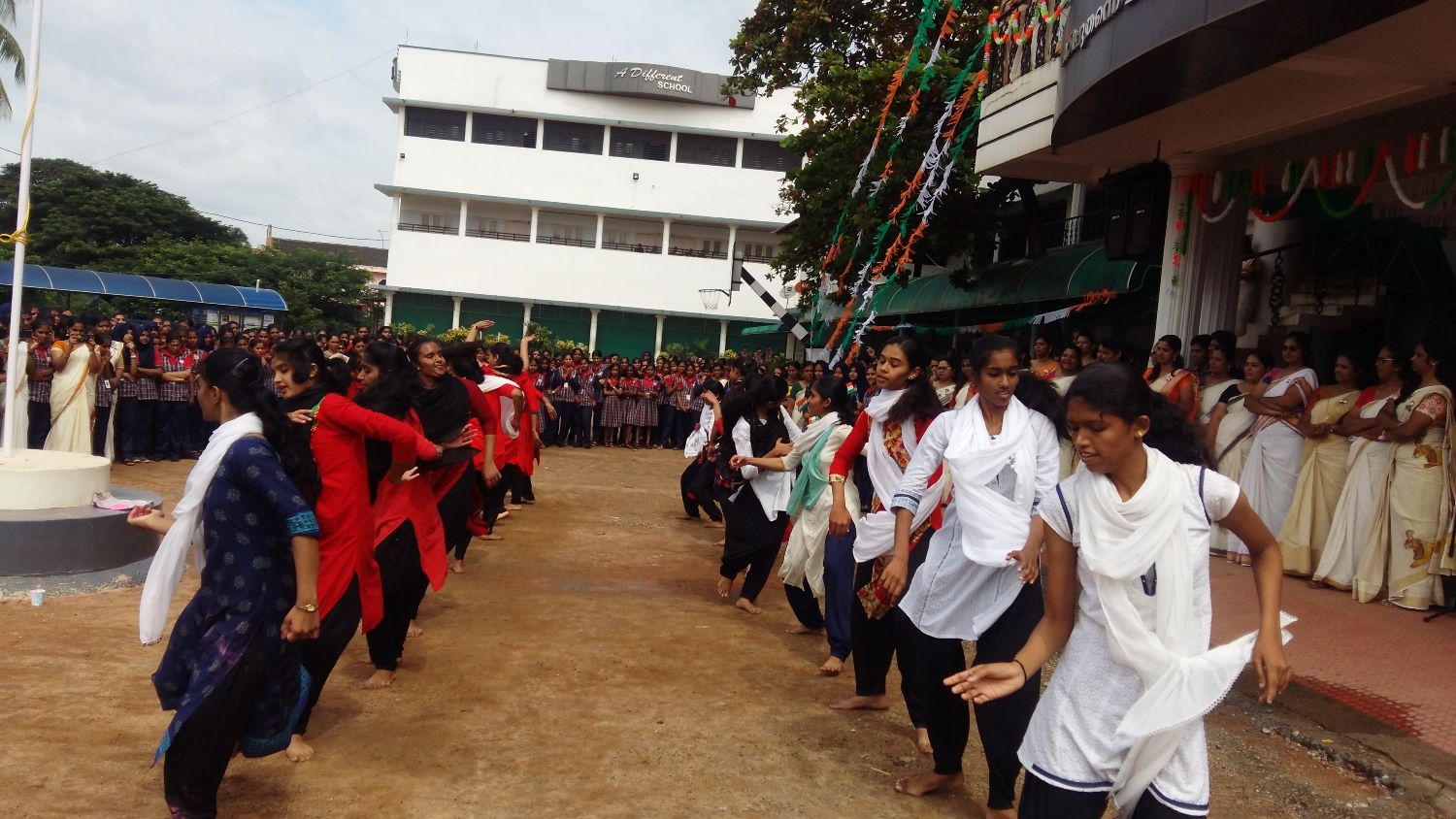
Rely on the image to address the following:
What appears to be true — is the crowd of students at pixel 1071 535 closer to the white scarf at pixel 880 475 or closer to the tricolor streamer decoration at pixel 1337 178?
the white scarf at pixel 880 475

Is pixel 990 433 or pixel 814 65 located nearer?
pixel 990 433

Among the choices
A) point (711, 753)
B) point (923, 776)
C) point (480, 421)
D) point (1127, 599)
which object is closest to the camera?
point (1127, 599)

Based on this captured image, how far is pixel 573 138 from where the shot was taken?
3809 cm

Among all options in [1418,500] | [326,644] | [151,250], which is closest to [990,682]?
[326,644]

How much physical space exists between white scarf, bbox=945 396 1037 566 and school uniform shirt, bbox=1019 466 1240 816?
3.14ft

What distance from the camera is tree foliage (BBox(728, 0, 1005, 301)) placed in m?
14.9

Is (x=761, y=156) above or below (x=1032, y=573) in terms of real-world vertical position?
above

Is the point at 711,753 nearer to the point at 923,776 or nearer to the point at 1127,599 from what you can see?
the point at 923,776

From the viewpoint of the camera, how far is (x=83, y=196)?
37438mm

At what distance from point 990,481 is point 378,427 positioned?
2.37 m

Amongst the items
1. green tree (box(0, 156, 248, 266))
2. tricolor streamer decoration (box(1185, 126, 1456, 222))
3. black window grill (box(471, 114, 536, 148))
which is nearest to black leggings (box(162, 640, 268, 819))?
tricolor streamer decoration (box(1185, 126, 1456, 222))

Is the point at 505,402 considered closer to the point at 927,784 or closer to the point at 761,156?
the point at 927,784

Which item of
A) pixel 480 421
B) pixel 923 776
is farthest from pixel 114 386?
pixel 923 776

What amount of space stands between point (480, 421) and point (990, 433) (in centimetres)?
320
